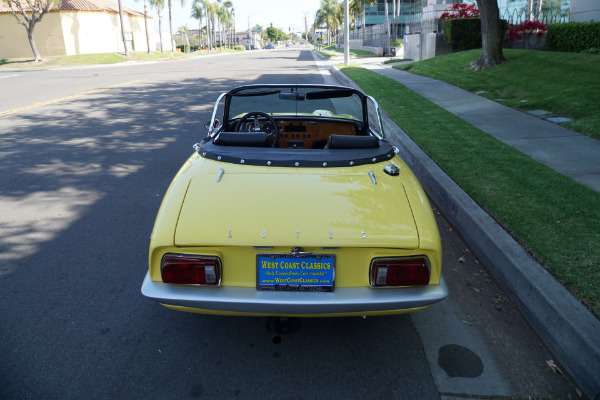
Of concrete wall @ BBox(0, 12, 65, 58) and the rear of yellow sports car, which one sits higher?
concrete wall @ BBox(0, 12, 65, 58)

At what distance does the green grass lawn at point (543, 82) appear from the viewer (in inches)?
334

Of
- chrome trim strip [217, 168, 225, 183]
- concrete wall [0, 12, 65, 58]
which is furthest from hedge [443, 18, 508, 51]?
concrete wall [0, 12, 65, 58]

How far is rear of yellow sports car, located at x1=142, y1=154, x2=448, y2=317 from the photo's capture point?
2338 mm

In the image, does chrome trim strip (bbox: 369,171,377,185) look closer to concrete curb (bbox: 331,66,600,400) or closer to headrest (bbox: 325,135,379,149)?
headrest (bbox: 325,135,379,149)

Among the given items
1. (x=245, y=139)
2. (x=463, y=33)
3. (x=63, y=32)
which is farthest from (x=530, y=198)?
(x=63, y=32)

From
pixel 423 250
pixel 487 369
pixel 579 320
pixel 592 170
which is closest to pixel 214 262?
pixel 423 250

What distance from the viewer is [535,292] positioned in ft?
9.84

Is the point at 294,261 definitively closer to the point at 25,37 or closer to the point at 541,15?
the point at 541,15

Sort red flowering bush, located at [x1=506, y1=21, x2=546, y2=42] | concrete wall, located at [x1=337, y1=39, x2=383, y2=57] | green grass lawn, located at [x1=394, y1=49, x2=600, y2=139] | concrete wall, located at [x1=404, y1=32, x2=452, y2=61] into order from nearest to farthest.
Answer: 1. green grass lawn, located at [x1=394, y1=49, x2=600, y2=139]
2. red flowering bush, located at [x1=506, y1=21, x2=546, y2=42]
3. concrete wall, located at [x1=404, y1=32, x2=452, y2=61]
4. concrete wall, located at [x1=337, y1=39, x2=383, y2=57]

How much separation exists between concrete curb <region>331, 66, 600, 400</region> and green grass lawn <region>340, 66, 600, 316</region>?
0.11 meters

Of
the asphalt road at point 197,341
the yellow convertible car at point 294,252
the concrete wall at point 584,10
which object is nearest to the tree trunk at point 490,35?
the concrete wall at point 584,10

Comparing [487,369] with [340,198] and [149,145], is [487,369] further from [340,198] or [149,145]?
[149,145]

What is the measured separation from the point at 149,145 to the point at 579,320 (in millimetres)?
6656

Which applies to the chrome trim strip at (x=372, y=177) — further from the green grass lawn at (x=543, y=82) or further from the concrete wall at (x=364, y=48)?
the concrete wall at (x=364, y=48)
